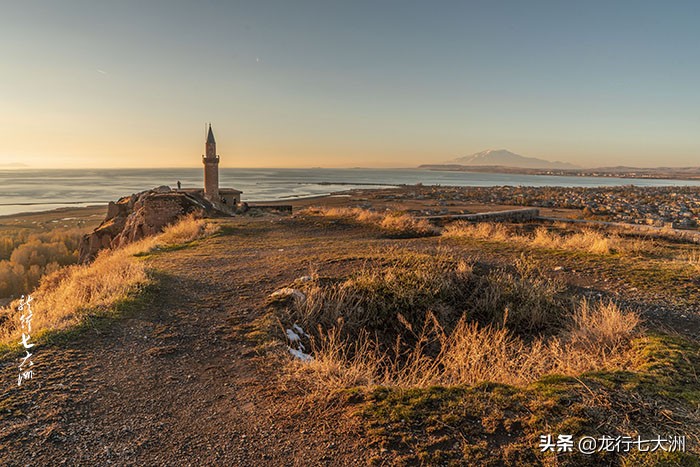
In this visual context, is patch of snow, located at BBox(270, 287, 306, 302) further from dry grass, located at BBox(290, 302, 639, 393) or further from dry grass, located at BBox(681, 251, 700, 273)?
dry grass, located at BBox(681, 251, 700, 273)

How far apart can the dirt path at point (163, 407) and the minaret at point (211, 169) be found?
29.5 metres

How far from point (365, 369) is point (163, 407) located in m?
2.15

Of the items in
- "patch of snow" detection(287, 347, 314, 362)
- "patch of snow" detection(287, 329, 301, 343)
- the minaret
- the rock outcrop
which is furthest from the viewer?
the minaret

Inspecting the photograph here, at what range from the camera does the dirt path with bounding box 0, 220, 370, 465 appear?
9.36 feet

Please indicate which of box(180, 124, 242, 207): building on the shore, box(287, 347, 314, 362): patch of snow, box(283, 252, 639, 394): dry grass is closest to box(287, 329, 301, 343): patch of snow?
box(283, 252, 639, 394): dry grass

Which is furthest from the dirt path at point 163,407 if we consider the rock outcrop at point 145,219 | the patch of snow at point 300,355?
the rock outcrop at point 145,219

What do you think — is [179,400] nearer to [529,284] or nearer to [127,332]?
[127,332]

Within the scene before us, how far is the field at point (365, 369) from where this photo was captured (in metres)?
2.88

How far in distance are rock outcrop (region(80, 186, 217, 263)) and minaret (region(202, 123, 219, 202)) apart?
971 cm

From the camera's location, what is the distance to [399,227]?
15555 mm

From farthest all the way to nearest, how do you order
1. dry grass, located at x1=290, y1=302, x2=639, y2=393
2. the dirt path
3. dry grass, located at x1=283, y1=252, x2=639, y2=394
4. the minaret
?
the minaret, dry grass, located at x1=283, y1=252, x2=639, y2=394, dry grass, located at x1=290, y1=302, x2=639, y2=393, the dirt path

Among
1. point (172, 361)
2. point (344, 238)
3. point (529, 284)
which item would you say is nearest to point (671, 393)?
point (529, 284)

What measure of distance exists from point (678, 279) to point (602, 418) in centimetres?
618

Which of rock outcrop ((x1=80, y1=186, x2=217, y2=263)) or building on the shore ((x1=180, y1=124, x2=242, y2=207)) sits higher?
building on the shore ((x1=180, y1=124, x2=242, y2=207))
